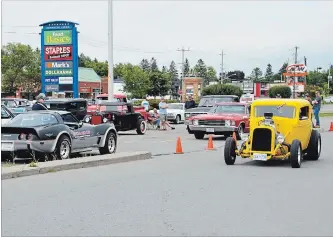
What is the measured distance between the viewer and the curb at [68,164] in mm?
12531

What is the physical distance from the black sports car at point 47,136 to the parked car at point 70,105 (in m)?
9.65

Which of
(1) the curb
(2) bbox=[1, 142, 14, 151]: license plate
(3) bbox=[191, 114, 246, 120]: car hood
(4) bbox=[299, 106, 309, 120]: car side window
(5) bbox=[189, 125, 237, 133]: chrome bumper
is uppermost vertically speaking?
(4) bbox=[299, 106, 309, 120]: car side window

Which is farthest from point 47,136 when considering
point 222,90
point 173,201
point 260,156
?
point 222,90

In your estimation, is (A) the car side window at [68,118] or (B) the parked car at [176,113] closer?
(A) the car side window at [68,118]

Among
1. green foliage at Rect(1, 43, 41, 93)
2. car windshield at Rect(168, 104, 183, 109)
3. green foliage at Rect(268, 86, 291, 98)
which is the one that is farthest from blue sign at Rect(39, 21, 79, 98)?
green foliage at Rect(268, 86, 291, 98)

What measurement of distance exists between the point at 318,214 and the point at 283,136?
6278mm

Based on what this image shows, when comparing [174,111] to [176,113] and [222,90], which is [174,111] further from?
[222,90]

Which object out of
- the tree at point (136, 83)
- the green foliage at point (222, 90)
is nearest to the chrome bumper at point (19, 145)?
the green foliage at point (222, 90)

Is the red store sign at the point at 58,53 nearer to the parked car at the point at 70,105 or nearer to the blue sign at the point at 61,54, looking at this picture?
the blue sign at the point at 61,54

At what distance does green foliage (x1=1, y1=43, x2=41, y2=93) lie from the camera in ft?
302

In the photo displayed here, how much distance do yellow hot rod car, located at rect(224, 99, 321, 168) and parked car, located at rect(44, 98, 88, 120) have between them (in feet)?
40.8

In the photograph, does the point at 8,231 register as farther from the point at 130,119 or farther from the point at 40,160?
the point at 130,119

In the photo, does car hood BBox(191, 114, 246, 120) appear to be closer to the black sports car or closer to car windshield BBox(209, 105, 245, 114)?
car windshield BBox(209, 105, 245, 114)

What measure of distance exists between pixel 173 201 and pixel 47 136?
599 cm
